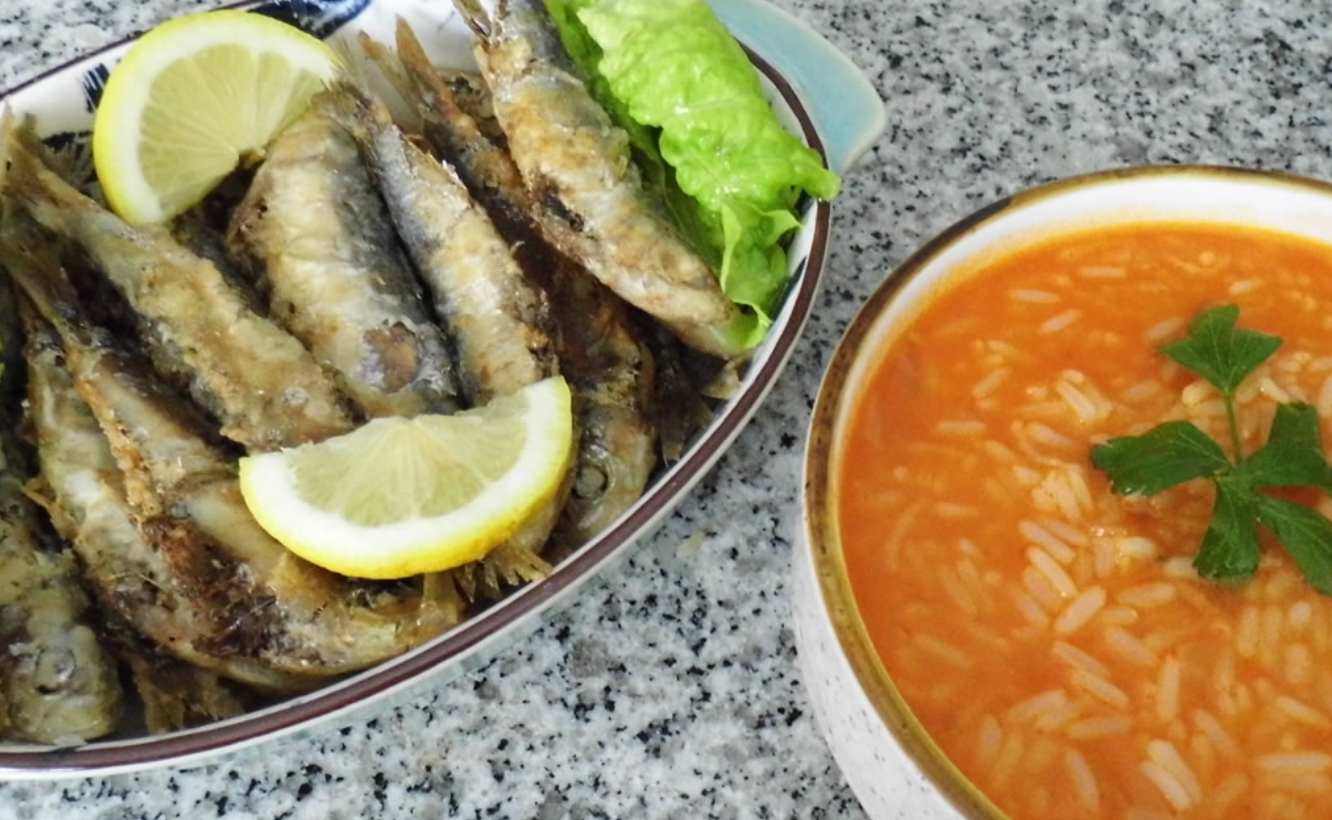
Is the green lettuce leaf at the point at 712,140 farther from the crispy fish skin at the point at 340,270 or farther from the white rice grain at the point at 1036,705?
the white rice grain at the point at 1036,705

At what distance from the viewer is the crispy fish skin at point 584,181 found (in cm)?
109

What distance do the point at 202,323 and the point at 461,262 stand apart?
0.80ft

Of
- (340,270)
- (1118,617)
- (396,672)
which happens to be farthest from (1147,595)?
(340,270)

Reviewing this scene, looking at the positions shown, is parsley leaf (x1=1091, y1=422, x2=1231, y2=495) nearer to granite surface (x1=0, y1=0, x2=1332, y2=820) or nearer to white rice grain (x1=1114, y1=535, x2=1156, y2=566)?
white rice grain (x1=1114, y1=535, x2=1156, y2=566)

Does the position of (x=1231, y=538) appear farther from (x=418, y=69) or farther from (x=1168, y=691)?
(x=418, y=69)

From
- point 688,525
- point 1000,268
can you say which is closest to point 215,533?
point 688,525

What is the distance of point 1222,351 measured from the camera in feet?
2.72

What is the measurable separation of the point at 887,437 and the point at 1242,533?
0.23 metres

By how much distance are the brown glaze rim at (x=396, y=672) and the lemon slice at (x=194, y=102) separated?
0.56 meters

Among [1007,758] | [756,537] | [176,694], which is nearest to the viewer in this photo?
[1007,758]

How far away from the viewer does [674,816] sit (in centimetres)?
92

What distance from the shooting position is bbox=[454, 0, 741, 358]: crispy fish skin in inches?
43.0

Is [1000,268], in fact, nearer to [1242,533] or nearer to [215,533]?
[1242,533]

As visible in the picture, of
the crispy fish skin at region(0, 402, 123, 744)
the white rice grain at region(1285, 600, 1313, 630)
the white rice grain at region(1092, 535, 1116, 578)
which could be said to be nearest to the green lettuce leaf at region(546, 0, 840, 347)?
the white rice grain at region(1092, 535, 1116, 578)
